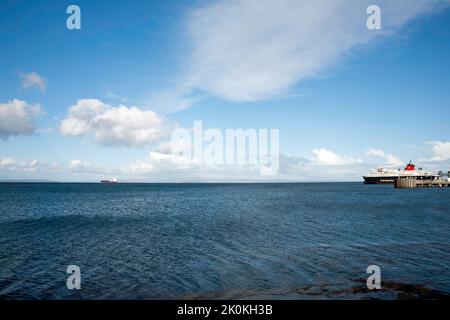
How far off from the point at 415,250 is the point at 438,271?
7.33 m

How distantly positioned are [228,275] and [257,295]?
14.6 feet

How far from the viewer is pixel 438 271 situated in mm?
23062

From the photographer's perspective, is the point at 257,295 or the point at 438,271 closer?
the point at 257,295

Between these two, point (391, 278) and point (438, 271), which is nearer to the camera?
point (391, 278)

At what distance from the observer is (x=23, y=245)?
33875 millimetres
